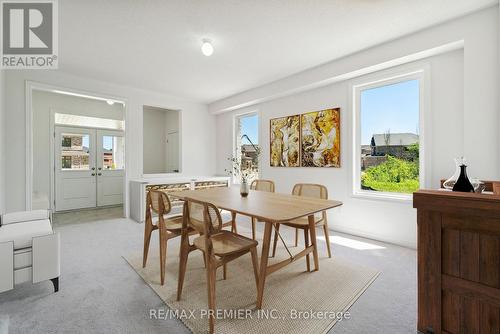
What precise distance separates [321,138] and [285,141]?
29.8 inches

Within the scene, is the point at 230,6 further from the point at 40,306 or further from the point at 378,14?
the point at 40,306

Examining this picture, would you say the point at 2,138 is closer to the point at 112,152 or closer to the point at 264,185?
the point at 112,152

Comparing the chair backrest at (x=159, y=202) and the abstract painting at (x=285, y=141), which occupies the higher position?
the abstract painting at (x=285, y=141)

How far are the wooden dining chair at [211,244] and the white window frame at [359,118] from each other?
2.40 m

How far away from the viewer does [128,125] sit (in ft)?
14.9

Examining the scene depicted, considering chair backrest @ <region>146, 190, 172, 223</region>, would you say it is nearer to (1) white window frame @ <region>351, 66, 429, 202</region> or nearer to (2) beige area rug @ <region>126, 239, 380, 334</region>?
(2) beige area rug @ <region>126, 239, 380, 334</region>

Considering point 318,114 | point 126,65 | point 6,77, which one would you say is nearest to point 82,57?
point 126,65

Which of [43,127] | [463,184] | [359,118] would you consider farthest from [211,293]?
[43,127]

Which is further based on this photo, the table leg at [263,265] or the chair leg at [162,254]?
the chair leg at [162,254]

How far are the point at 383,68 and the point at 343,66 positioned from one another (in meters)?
0.52

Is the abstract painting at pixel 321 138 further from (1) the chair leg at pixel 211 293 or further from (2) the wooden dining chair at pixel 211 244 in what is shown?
(1) the chair leg at pixel 211 293

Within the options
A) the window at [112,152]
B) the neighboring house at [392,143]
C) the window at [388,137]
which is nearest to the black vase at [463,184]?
the window at [388,137]

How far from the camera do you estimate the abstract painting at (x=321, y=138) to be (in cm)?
364

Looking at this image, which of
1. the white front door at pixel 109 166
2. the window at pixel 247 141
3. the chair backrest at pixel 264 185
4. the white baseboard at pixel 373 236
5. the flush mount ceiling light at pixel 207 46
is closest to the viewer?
the flush mount ceiling light at pixel 207 46
